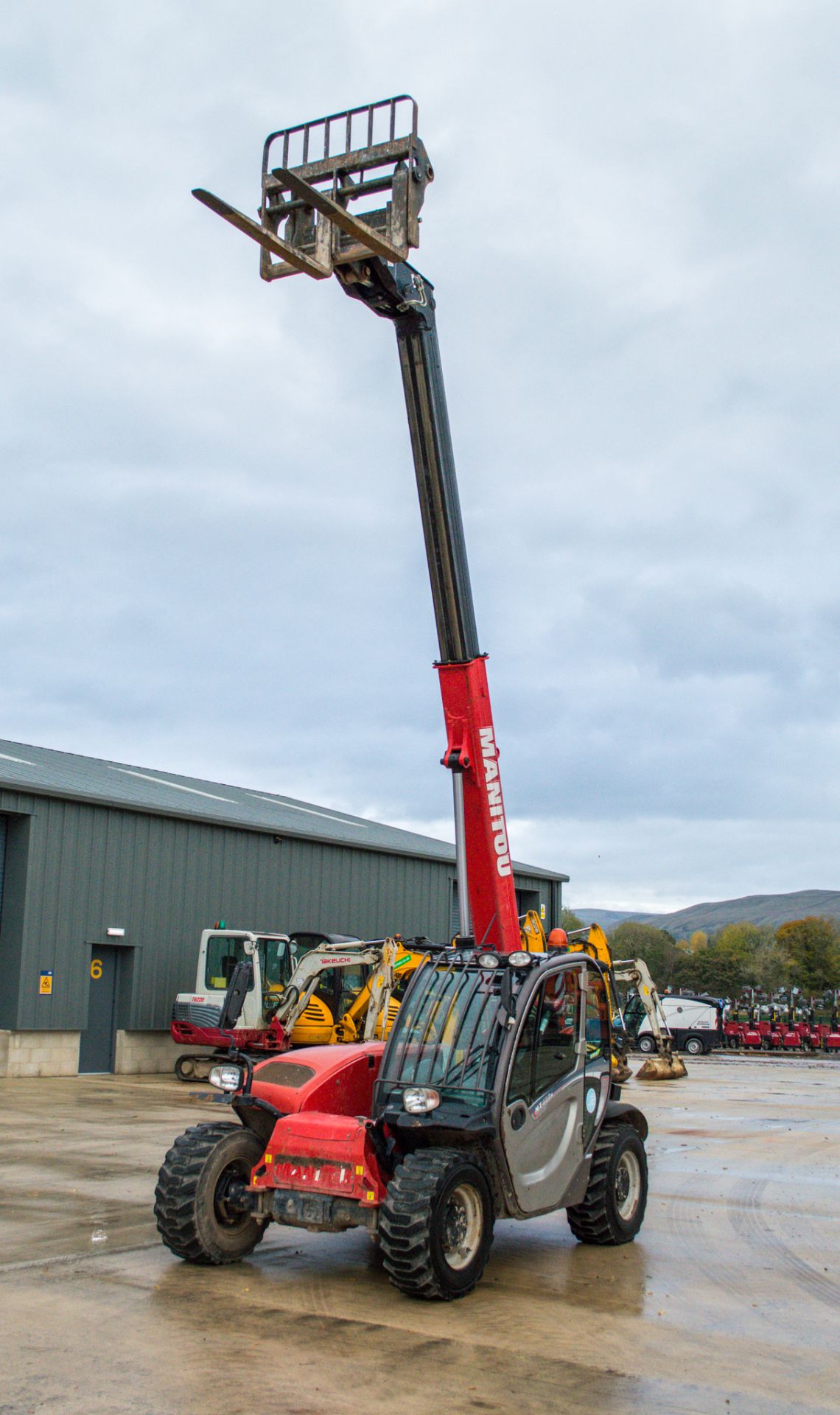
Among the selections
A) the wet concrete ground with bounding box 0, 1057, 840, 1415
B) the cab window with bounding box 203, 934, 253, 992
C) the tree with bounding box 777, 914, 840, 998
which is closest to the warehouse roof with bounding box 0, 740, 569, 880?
the cab window with bounding box 203, 934, 253, 992

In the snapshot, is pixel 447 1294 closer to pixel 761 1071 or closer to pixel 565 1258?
pixel 565 1258

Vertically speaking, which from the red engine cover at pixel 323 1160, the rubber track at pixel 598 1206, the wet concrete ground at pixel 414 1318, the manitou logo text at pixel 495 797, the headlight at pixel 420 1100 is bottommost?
the wet concrete ground at pixel 414 1318

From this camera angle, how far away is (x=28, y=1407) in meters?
5.18

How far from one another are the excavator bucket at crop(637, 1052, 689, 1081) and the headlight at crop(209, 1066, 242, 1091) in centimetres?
1887

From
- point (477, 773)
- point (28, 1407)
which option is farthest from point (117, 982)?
point (28, 1407)

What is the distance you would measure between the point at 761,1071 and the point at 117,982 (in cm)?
1620

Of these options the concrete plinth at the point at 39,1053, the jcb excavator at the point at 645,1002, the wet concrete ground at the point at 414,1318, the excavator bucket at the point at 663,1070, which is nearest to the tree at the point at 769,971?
the excavator bucket at the point at 663,1070

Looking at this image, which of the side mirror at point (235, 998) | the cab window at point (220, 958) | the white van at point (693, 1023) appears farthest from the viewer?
the white van at point (693, 1023)

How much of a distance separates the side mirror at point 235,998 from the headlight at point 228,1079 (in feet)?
46.4

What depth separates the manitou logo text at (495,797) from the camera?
43.5ft

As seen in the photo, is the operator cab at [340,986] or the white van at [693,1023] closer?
A: the operator cab at [340,986]

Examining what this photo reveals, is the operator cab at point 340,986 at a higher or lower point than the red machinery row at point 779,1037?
higher

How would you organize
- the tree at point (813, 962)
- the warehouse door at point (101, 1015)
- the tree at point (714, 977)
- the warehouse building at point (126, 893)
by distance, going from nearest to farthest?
the warehouse building at point (126, 893) → the warehouse door at point (101, 1015) → the tree at point (714, 977) → the tree at point (813, 962)

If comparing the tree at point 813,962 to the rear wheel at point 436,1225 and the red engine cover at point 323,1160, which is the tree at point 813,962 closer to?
the rear wheel at point 436,1225
